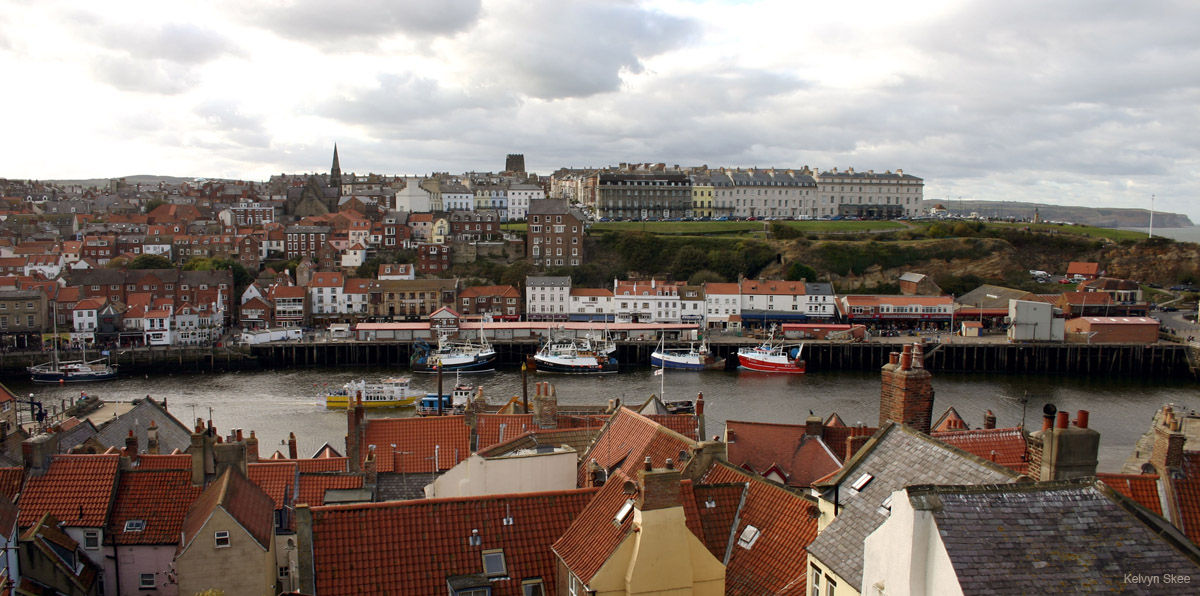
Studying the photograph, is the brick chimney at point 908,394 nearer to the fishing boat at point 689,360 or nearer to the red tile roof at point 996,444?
the red tile roof at point 996,444

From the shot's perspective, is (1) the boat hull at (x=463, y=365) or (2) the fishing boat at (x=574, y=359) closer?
(1) the boat hull at (x=463, y=365)

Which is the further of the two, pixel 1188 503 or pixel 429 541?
pixel 1188 503

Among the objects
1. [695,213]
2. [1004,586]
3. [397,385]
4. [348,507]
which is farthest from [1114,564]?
[695,213]

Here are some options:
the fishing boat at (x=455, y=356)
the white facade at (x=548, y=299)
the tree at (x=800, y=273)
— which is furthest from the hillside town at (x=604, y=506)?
the tree at (x=800, y=273)

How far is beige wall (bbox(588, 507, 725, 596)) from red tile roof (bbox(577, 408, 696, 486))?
392cm

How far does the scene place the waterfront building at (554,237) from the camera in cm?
7962

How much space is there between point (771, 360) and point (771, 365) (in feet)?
1.02

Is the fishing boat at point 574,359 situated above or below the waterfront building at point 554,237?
below

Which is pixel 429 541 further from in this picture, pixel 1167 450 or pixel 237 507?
pixel 1167 450

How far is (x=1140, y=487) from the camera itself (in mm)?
10336

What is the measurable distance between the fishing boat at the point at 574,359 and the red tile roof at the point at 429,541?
41.5 metres

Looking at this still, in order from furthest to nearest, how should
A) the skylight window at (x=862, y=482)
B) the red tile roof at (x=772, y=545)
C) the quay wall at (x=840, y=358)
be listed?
1. the quay wall at (x=840, y=358)
2. the red tile roof at (x=772, y=545)
3. the skylight window at (x=862, y=482)

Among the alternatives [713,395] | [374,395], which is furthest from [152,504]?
[713,395]

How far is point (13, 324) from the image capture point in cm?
5722
